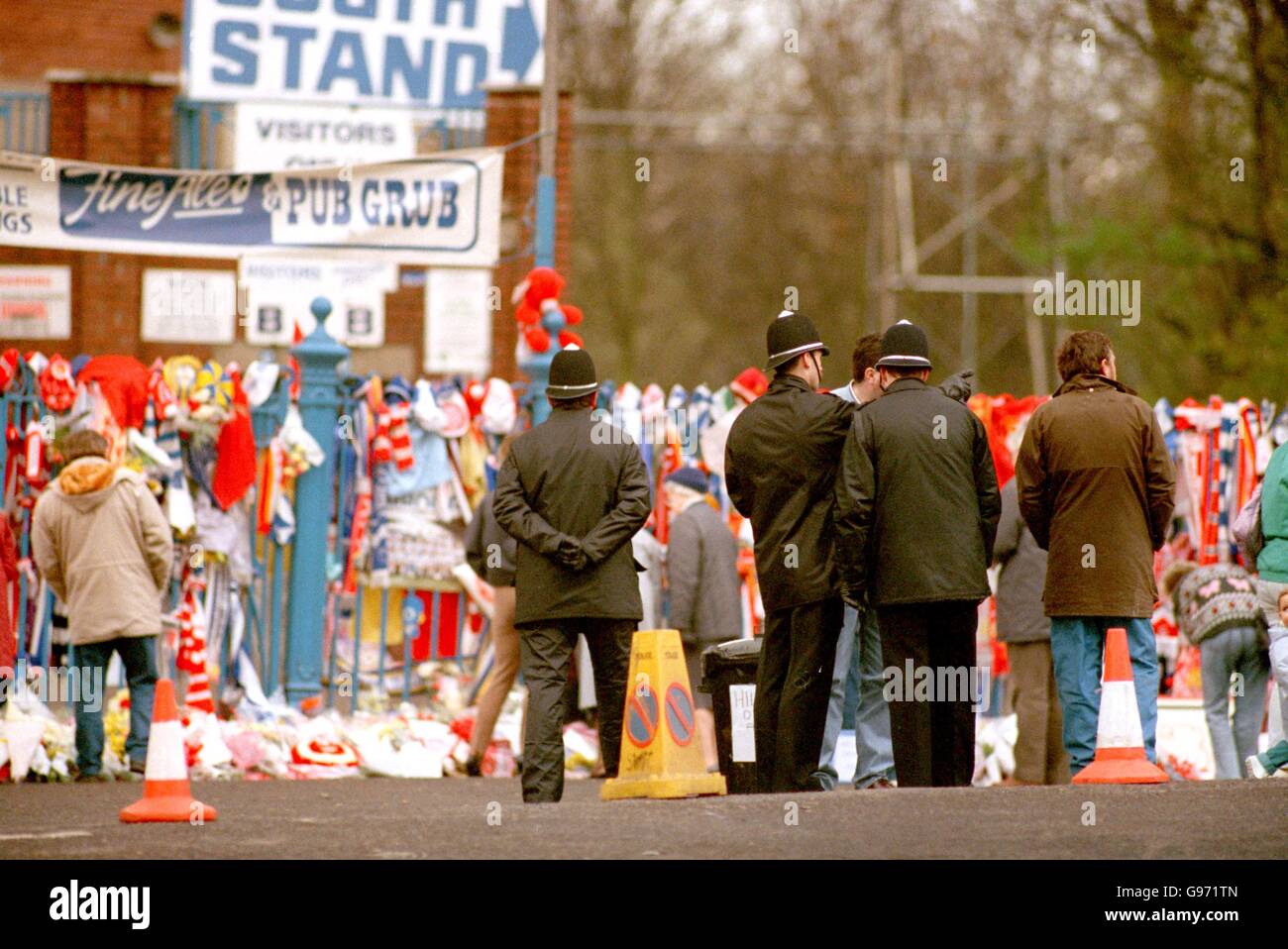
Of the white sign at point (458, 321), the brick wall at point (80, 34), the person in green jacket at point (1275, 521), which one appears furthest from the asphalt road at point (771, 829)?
the brick wall at point (80, 34)

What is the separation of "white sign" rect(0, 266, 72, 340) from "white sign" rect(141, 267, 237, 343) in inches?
28.3

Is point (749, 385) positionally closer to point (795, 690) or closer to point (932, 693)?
point (795, 690)

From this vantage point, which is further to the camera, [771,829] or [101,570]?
[101,570]

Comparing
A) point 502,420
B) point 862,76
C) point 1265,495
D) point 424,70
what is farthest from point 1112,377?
point 862,76

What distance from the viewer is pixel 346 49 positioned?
17828 mm

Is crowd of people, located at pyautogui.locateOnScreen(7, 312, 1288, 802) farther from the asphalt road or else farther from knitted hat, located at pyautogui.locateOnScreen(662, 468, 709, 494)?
knitted hat, located at pyautogui.locateOnScreen(662, 468, 709, 494)

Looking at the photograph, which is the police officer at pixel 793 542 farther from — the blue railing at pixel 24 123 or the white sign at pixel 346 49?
the blue railing at pixel 24 123

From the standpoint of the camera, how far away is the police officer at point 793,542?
8.96 m

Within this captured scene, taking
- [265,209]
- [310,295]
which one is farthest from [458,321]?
[265,209]

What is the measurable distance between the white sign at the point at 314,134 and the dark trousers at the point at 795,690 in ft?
32.2

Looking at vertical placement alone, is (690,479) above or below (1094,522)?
above

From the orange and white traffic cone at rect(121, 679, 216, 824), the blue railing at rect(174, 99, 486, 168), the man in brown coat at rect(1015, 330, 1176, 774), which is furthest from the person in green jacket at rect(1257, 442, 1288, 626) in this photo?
the blue railing at rect(174, 99, 486, 168)

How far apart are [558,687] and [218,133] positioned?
11.1 meters

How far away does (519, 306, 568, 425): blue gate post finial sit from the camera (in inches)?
516
